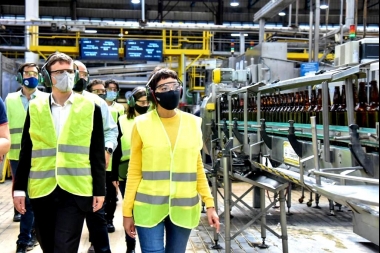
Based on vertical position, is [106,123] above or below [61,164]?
above

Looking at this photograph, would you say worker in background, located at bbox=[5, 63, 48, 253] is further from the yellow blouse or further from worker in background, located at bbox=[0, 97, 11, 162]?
the yellow blouse

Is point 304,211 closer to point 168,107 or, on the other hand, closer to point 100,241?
point 100,241

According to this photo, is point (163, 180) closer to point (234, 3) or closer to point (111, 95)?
point (111, 95)

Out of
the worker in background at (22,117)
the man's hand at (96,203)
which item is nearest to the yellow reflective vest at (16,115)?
the worker in background at (22,117)

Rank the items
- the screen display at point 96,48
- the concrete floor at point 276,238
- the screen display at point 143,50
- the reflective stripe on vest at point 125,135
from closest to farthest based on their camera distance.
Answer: the reflective stripe on vest at point 125,135 → the concrete floor at point 276,238 → the screen display at point 96,48 → the screen display at point 143,50

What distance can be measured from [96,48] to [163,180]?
10.2 metres

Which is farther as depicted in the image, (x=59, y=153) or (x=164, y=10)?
(x=164, y=10)

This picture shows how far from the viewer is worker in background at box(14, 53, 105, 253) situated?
2416 millimetres

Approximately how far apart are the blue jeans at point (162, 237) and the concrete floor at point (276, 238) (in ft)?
7.01

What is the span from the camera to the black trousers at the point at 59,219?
93.7 inches

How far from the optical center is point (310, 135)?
2.58m

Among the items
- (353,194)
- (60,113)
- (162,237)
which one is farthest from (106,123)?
(353,194)

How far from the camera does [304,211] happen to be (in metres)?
6.35

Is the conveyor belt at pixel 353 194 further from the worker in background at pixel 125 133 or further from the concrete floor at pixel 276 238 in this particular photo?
the concrete floor at pixel 276 238
